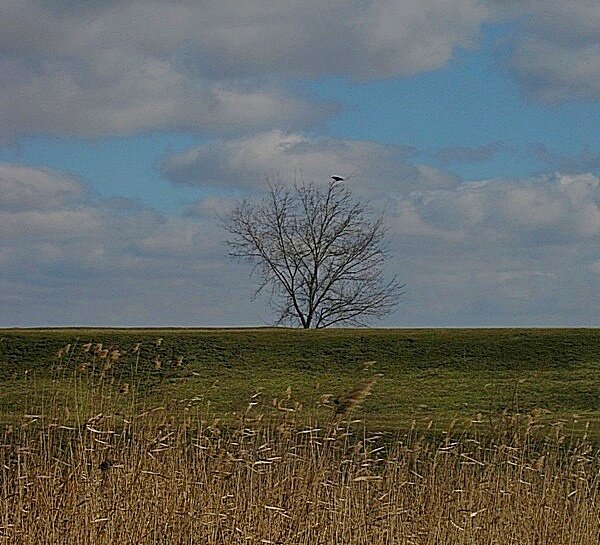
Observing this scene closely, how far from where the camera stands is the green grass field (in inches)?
666

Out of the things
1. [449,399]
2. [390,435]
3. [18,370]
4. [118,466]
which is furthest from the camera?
[18,370]

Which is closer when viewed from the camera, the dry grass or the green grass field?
the dry grass

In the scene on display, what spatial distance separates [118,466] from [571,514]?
137 inches

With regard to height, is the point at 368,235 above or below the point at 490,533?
above

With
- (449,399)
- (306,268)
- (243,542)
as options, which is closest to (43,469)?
(243,542)

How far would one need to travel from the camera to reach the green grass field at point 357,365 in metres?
16.9

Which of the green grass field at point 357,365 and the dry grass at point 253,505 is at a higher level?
the green grass field at point 357,365

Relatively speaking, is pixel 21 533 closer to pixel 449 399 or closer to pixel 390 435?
pixel 390 435

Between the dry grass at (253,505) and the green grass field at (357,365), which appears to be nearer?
the dry grass at (253,505)

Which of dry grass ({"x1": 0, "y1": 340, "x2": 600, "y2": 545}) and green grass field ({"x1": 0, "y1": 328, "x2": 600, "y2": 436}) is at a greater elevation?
green grass field ({"x1": 0, "y1": 328, "x2": 600, "y2": 436})

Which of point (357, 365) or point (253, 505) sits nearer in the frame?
point (253, 505)

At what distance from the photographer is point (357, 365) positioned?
19.4 m

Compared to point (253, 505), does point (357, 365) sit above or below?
above

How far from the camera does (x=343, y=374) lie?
62.1 ft
